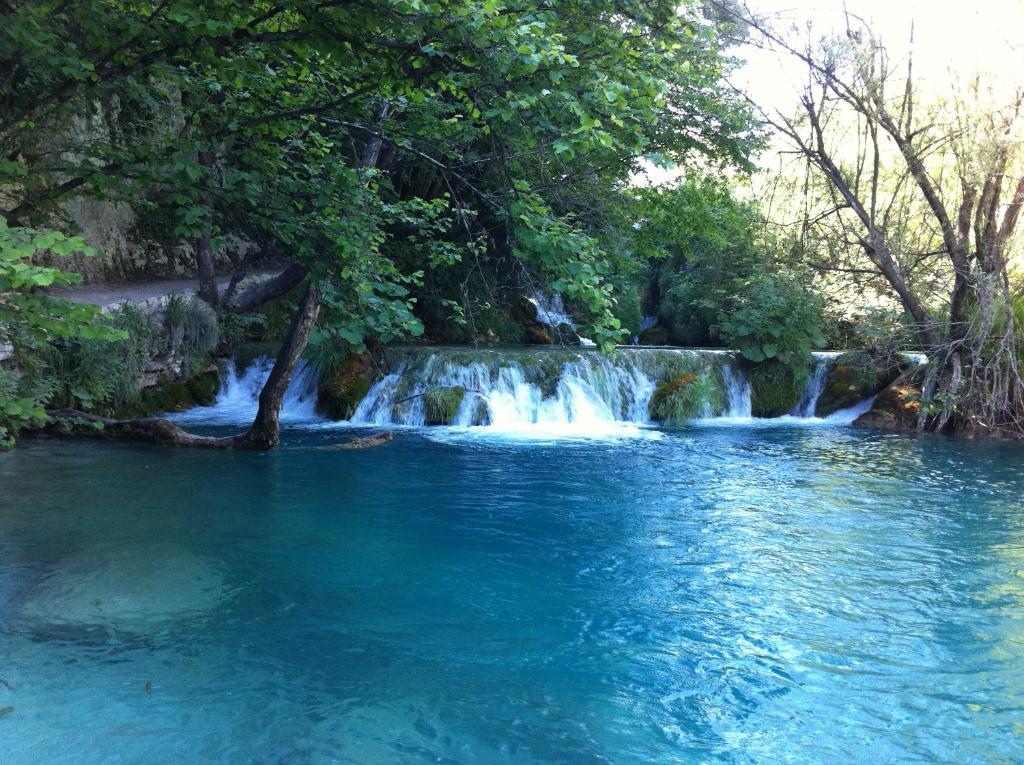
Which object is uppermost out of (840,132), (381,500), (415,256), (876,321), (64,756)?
(840,132)

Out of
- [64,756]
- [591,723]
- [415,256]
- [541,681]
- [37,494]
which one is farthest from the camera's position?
[415,256]

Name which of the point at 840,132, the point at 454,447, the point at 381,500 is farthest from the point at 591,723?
the point at 840,132

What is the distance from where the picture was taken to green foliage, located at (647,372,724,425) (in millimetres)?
15586

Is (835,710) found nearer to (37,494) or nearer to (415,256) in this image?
(37,494)

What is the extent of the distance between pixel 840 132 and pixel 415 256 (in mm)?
8982

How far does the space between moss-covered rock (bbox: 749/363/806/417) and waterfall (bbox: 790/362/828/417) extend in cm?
11

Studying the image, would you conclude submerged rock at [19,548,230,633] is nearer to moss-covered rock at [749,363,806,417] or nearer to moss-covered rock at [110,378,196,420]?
moss-covered rock at [110,378,196,420]

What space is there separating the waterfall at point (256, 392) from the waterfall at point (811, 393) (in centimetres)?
1068

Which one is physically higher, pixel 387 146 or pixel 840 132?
pixel 840 132

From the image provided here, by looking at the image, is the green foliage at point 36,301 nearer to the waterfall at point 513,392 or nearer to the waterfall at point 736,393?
the waterfall at point 513,392

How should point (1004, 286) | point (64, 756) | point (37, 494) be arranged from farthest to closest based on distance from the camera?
point (1004, 286)
point (37, 494)
point (64, 756)

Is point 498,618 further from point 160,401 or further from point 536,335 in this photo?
point 536,335

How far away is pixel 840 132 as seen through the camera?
15.3 m

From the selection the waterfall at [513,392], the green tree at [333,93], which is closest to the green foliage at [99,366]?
the waterfall at [513,392]
